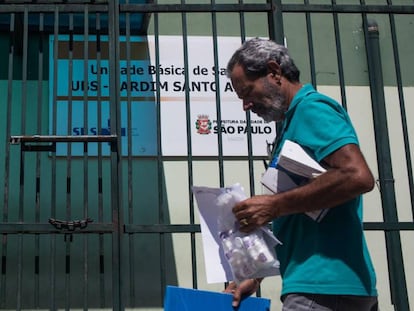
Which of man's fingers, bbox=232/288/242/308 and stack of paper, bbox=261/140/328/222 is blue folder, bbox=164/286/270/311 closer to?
man's fingers, bbox=232/288/242/308

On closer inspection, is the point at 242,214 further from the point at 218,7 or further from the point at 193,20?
the point at 193,20

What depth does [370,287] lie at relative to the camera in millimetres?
2238

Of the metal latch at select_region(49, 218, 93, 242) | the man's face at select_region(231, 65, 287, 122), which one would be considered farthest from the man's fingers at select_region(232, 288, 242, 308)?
the metal latch at select_region(49, 218, 93, 242)

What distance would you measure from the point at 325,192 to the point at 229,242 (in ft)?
1.23

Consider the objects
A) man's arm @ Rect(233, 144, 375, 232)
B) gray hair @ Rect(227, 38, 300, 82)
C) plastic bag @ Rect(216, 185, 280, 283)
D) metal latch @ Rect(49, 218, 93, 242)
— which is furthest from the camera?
metal latch @ Rect(49, 218, 93, 242)

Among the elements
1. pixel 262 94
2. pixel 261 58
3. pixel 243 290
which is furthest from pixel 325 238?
pixel 261 58

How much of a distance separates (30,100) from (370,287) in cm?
385

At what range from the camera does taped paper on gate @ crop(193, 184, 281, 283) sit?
233cm

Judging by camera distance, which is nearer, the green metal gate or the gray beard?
the gray beard

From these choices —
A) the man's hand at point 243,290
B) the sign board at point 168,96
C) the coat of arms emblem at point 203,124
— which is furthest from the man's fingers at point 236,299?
the coat of arms emblem at point 203,124

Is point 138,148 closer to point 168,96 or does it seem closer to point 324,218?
point 168,96

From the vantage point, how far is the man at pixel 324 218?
218 centimetres

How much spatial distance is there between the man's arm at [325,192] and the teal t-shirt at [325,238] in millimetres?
48

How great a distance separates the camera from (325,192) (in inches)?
85.7
